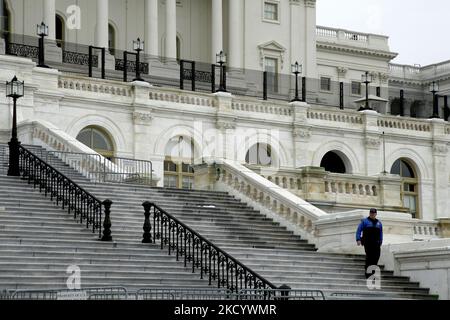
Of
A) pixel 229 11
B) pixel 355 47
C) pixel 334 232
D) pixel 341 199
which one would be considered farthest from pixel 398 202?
pixel 355 47

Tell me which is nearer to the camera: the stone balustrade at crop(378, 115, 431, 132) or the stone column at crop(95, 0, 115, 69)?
the stone balustrade at crop(378, 115, 431, 132)

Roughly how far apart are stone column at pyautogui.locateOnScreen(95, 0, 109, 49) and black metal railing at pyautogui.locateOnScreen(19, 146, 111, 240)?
2918 centimetres

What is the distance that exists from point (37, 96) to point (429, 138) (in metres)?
22.4

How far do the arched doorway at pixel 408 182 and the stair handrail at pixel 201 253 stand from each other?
28.8 m

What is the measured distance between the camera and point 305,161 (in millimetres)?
55281

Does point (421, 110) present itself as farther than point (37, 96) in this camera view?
Yes

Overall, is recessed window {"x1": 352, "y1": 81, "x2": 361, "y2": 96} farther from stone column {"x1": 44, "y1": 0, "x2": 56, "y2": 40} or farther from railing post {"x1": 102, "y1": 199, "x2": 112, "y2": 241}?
railing post {"x1": 102, "y1": 199, "x2": 112, "y2": 241}

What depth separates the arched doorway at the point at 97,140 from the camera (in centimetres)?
4919

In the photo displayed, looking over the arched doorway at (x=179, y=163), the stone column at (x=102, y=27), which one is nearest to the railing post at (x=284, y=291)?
the arched doorway at (x=179, y=163)

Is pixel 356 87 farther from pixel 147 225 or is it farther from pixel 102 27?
pixel 147 225

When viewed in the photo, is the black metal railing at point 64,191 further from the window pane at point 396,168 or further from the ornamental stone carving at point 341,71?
the ornamental stone carving at point 341,71

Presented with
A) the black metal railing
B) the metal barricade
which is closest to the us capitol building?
the black metal railing

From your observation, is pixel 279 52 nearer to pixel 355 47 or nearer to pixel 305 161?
pixel 355 47

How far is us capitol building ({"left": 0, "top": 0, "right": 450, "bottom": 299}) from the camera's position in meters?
38.6
